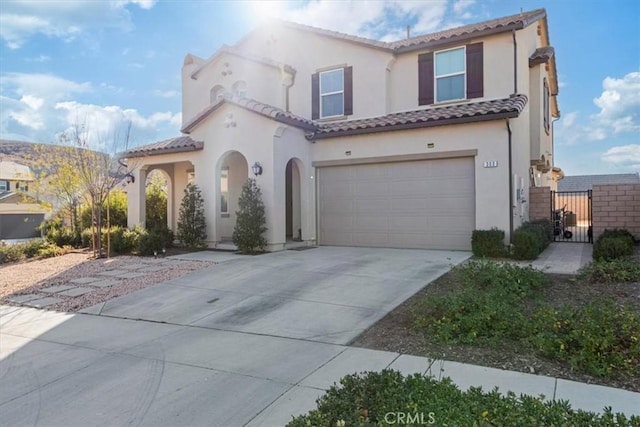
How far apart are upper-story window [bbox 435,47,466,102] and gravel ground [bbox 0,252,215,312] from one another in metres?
9.07

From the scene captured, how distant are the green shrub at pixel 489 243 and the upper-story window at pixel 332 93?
6552mm

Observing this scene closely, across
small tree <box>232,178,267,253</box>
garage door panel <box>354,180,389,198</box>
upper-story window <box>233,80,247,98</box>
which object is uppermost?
upper-story window <box>233,80,247,98</box>

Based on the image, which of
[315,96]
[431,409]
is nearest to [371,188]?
[315,96]

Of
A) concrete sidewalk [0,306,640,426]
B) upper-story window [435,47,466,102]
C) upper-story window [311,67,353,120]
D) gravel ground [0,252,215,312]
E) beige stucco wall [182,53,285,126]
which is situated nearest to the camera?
concrete sidewalk [0,306,640,426]

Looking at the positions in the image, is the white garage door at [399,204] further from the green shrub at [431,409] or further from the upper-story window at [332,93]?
the green shrub at [431,409]

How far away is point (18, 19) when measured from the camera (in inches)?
482

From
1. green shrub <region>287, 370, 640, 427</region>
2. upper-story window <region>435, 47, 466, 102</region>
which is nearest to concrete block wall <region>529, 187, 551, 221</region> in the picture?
upper-story window <region>435, 47, 466, 102</region>

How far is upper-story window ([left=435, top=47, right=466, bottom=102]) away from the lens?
13.8 meters

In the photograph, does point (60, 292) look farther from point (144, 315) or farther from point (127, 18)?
point (127, 18)

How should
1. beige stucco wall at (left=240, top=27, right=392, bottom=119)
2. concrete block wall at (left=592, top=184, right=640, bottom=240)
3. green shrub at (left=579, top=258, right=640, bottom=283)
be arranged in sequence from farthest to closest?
1. beige stucco wall at (left=240, top=27, right=392, bottom=119)
2. concrete block wall at (left=592, top=184, right=640, bottom=240)
3. green shrub at (left=579, top=258, right=640, bottom=283)

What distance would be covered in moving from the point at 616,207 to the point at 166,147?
14846mm

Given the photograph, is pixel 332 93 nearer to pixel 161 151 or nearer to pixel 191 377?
pixel 161 151

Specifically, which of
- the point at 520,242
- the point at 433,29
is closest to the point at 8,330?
the point at 520,242
